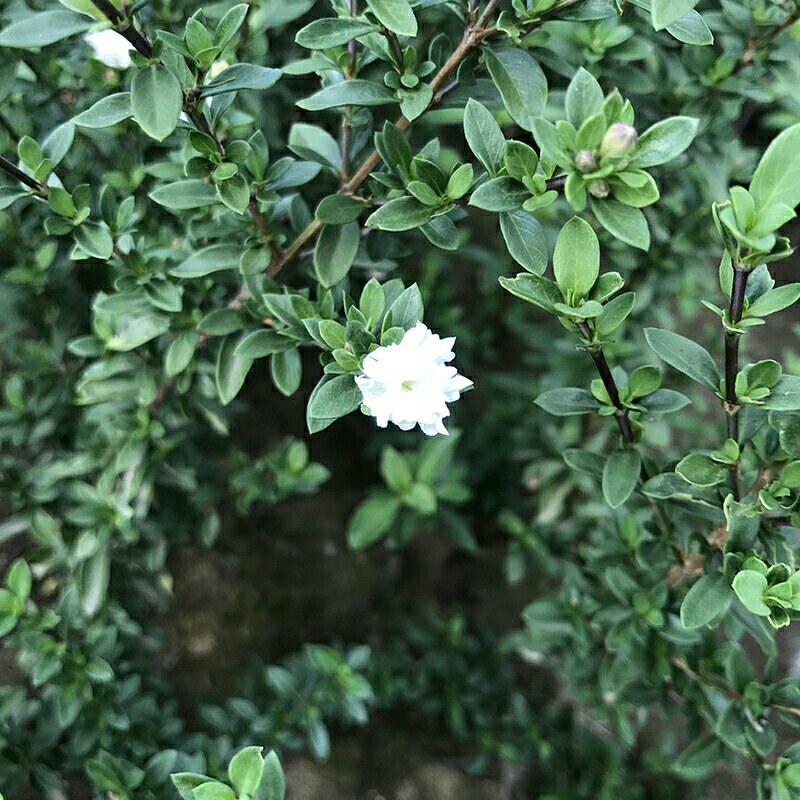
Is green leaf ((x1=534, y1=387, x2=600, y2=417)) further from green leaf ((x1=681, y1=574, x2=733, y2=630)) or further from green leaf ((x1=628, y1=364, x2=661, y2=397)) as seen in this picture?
green leaf ((x1=681, y1=574, x2=733, y2=630))

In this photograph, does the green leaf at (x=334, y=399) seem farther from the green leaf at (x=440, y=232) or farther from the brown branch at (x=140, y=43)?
the brown branch at (x=140, y=43)

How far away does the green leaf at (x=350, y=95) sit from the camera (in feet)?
3.05

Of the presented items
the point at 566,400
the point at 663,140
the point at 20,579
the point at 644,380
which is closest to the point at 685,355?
the point at 644,380

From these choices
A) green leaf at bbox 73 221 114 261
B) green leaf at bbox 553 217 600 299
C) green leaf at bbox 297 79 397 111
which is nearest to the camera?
green leaf at bbox 553 217 600 299

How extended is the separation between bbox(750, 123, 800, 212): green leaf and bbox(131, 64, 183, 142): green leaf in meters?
0.63

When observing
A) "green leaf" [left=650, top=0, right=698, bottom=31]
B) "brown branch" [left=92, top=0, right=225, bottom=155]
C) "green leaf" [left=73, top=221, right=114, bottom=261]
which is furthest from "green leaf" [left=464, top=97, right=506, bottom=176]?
"green leaf" [left=73, top=221, right=114, bottom=261]

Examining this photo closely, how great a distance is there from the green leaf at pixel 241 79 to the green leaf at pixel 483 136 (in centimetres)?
24

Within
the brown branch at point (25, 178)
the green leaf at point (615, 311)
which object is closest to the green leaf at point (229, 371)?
the brown branch at point (25, 178)

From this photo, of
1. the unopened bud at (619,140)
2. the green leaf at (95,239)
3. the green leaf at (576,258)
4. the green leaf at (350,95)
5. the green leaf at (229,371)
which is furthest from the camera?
the green leaf at (229,371)

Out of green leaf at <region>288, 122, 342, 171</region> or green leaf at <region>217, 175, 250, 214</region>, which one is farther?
green leaf at <region>288, 122, 342, 171</region>

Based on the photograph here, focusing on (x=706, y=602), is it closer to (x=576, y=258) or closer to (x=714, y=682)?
(x=714, y=682)

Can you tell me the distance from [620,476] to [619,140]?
1.56 feet

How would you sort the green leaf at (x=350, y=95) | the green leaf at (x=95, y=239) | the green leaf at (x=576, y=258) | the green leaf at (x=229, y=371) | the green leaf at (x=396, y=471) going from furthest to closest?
the green leaf at (x=396, y=471) → the green leaf at (x=229, y=371) → the green leaf at (x=95, y=239) → the green leaf at (x=350, y=95) → the green leaf at (x=576, y=258)

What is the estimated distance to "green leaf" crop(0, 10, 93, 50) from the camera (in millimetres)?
879
